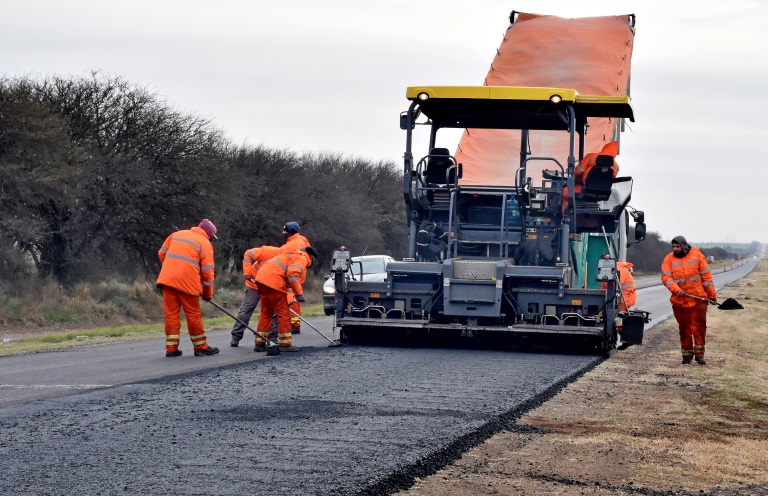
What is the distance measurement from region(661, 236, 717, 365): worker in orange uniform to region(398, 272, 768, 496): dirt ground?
6.08 ft

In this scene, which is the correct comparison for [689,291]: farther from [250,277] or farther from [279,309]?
[250,277]

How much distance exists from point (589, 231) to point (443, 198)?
212cm

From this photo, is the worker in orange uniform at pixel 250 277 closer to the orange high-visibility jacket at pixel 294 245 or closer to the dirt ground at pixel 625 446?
the orange high-visibility jacket at pixel 294 245

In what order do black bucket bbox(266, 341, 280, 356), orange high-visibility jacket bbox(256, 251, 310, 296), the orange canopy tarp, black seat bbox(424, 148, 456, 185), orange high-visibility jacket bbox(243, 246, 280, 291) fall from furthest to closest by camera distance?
the orange canopy tarp, black seat bbox(424, 148, 456, 185), orange high-visibility jacket bbox(243, 246, 280, 291), orange high-visibility jacket bbox(256, 251, 310, 296), black bucket bbox(266, 341, 280, 356)

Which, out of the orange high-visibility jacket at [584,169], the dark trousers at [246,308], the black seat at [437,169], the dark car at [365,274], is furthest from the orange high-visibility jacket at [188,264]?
the dark car at [365,274]

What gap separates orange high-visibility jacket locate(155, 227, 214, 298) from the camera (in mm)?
13867

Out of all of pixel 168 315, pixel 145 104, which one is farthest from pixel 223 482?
pixel 145 104

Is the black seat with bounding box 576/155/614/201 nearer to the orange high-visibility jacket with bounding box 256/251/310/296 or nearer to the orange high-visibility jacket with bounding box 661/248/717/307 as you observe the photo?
the orange high-visibility jacket with bounding box 661/248/717/307

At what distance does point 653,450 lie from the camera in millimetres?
7809

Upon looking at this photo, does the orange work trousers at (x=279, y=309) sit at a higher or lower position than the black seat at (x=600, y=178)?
lower

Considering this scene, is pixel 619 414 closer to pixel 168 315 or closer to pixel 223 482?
pixel 223 482

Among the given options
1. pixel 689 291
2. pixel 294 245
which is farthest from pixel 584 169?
pixel 294 245

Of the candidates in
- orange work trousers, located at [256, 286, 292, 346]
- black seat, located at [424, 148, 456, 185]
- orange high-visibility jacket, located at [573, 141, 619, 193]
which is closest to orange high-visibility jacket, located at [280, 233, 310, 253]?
orange work trousers, located at [256, 286, 292, 346]

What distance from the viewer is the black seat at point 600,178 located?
15.4 m
